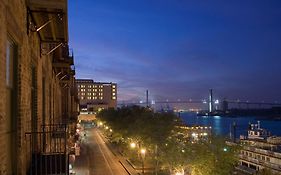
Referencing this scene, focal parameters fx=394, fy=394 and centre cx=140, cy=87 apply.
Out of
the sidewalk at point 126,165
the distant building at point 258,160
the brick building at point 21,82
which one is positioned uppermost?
the brick building at point 21,82

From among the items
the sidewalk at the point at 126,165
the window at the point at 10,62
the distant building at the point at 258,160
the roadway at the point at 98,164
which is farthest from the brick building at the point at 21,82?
the distant building at the point at 258,160

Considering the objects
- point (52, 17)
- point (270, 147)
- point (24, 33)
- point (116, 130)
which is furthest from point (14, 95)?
point (270, 147)

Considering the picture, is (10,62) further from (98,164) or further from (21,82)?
(98,164)

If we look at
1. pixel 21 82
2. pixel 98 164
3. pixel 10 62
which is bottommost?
pixel 98 164

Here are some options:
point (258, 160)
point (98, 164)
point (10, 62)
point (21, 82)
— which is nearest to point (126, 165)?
point (98, 164)

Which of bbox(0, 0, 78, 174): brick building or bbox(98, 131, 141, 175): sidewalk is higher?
bbox(0, 0, 78, 174): brick building

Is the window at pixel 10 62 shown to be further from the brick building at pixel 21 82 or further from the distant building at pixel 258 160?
the distant building at pixel 258 160

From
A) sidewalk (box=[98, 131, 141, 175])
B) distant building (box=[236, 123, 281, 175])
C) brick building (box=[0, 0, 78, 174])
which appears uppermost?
brick building (box=[0, 0, 78, 174])

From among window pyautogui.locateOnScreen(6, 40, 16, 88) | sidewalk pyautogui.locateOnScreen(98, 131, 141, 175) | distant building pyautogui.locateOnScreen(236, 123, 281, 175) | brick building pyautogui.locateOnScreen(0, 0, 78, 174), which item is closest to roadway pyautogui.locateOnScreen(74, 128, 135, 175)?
sidewalk pyautogui.locateOnScreen(98, 131, 141, 175)

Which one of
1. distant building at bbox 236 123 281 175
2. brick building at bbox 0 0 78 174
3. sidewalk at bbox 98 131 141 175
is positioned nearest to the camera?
brick building at bbox 0 0 78 174

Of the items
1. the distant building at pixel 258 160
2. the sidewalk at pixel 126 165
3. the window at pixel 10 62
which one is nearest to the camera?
the window at pixel 10 62

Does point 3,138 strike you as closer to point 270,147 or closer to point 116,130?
point 116,130

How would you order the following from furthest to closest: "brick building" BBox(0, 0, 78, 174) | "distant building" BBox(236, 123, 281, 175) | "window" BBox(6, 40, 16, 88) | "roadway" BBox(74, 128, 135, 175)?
"distant building" BBox(236, 123, 281, 175) → "roadway" BBox(74, 128, 135, 175) → "window" BBox(6, 40, 16, 88) → "brick building" BBox(0, 0, 78, 174)

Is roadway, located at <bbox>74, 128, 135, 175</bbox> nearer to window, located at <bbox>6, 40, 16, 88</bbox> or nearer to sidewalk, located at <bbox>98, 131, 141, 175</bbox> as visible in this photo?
sidewalk, located at <bbox>98, 131, 141, 175</bbox>
